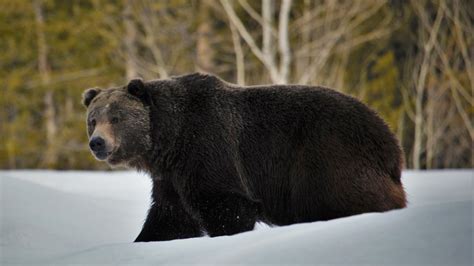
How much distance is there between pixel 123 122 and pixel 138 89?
1.04 feet

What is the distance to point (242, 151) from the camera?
5598 mm

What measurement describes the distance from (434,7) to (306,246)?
59.7ft

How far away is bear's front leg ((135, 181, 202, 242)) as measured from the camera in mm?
5727

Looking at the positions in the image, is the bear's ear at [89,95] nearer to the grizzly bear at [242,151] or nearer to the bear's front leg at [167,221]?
the grizzly bear at [242,151]

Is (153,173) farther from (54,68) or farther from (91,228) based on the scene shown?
(54,68)

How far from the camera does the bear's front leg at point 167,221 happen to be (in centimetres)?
573

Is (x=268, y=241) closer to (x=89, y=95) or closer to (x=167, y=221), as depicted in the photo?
(x=167, y=221)

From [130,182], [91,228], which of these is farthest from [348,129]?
[130,182]

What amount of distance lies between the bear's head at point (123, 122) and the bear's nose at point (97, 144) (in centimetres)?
3

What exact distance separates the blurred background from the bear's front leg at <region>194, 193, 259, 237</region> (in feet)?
41.7

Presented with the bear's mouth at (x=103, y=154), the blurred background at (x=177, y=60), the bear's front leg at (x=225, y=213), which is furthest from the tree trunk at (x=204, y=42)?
the bear's front leg at (x=225, y=213)

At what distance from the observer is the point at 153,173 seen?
5.79 meters

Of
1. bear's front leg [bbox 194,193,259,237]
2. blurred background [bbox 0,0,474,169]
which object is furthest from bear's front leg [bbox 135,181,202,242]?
blurred background [bbox 0,0,474,169]

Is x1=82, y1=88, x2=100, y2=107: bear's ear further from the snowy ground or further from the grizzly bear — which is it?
the snowy ground
